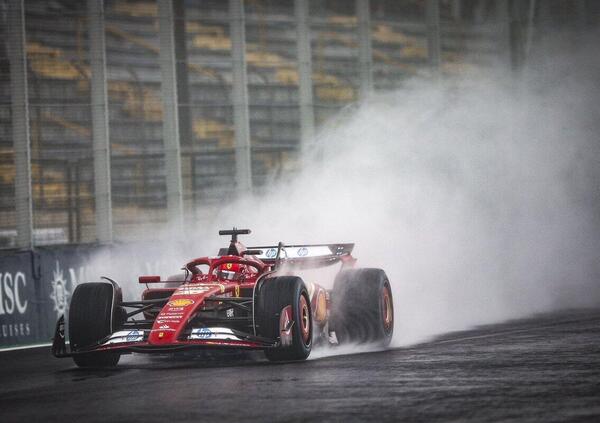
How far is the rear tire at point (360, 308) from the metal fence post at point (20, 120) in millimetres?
12296

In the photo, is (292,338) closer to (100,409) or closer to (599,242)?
(100,409)

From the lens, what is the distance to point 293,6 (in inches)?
1265

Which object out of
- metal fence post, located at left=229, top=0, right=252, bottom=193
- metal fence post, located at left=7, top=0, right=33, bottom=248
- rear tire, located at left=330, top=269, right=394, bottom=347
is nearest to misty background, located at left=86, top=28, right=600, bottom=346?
metal fence post, located at left=229, top=0, right=252, bottom=193

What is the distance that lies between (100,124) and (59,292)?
6.78 metres

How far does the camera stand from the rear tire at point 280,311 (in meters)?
12.8

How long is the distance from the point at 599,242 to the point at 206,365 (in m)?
16.4

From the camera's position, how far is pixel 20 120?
2659 centimetres

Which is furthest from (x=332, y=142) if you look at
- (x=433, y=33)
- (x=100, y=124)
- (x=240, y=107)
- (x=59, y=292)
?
(x=59, y=292)

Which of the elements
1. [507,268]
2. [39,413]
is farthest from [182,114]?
[39,413]

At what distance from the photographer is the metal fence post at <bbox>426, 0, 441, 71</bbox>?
3284cm

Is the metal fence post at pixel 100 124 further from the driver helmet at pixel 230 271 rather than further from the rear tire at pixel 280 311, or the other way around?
the rear tire at pixel 280 311

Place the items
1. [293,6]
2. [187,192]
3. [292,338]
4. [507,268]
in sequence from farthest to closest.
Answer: [293,6] → [187,192] → [507,268] → [292,338]

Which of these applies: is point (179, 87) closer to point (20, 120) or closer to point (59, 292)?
point (20, 120)

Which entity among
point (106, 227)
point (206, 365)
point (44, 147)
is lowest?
point (206, 365)
